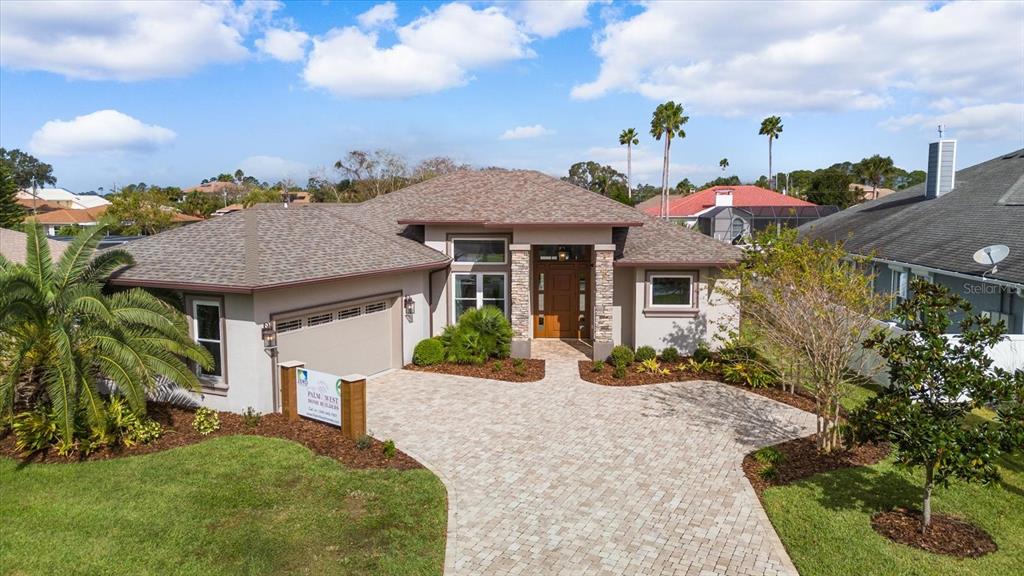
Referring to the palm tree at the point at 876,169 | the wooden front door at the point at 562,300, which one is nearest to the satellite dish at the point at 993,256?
the wooden front door at the point at 562,300

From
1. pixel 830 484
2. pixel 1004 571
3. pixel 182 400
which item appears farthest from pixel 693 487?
pixel 182 400

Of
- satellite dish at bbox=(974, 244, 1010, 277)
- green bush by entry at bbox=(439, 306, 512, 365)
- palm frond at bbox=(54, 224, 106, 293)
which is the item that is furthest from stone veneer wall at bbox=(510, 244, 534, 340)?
satellite dish at bbox=(974, 244, 1010, 277)

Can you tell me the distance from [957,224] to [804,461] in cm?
1364

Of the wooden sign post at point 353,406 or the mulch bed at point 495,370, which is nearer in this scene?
the wooden sign post at point 353,406

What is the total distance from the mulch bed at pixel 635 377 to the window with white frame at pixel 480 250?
445cm

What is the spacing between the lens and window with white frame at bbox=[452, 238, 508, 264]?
18.5m

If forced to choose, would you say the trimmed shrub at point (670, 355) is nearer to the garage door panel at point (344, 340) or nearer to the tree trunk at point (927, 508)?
the garage door panel at point (344, 340)

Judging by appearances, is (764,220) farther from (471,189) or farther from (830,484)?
(830,484)

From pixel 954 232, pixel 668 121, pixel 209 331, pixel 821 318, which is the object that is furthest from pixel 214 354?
pixel 668 121

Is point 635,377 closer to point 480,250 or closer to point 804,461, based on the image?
point 804,461

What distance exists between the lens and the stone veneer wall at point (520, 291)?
17.5 metres

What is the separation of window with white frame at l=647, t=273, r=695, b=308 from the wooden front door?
8.22 ft

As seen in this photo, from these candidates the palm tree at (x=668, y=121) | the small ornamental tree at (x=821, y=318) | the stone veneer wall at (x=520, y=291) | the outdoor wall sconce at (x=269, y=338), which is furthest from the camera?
the palm tree at (x=668, y=121)

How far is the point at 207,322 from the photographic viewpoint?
1243 cm
